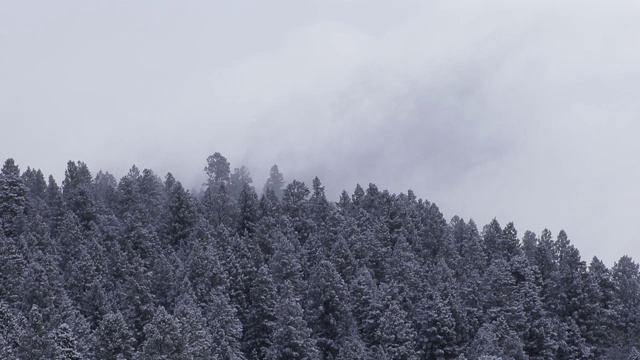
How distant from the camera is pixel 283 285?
10006 cm

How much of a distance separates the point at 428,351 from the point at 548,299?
2382 cm

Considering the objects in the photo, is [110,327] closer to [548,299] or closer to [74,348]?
[74,348]

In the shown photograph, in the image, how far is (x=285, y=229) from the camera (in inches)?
4990

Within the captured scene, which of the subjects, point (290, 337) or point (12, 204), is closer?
point (290, 337)

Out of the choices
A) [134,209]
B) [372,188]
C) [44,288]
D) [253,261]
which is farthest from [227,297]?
[372,188]

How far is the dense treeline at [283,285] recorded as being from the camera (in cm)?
8594

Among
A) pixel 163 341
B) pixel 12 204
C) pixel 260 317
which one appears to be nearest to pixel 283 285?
pixel 260 317

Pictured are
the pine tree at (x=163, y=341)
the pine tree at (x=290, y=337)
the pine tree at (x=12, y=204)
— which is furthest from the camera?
the pine tree at (x=12, y=204)

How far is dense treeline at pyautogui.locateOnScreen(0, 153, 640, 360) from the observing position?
282 ft

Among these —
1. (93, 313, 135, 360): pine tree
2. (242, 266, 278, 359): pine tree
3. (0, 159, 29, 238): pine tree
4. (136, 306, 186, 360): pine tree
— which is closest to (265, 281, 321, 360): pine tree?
(242, 266, 278, 359): pine tree

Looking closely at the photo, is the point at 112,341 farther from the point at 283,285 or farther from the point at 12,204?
the point at 12,204

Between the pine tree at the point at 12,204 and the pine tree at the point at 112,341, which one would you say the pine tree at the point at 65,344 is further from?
the pine tree at the point at 12,204

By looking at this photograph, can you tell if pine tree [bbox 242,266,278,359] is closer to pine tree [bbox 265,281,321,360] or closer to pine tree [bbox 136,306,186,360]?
pine tree [bbox 265,281,321,360]

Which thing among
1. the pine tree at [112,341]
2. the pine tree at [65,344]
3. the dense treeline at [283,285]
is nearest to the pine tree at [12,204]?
the dense treeline at [283,285]
